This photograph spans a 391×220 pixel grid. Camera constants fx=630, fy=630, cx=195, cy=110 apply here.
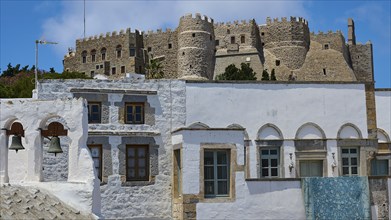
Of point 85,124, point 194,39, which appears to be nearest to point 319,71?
point 194,39

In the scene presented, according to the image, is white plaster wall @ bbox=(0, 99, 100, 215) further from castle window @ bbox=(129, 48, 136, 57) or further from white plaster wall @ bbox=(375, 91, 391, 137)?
castle window @ bbox=(129, 48, 136, 57)

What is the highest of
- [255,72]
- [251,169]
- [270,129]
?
[255,72]

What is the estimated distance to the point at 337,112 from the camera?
24.7 metres

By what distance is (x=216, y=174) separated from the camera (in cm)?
2134

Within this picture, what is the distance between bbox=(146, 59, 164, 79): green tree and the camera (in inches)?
2755

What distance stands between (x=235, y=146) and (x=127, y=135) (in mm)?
4233

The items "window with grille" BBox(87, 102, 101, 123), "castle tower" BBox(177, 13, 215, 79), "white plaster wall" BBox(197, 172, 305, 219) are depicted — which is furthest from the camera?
"castle tower" BBox(177, 13, 215, 79)

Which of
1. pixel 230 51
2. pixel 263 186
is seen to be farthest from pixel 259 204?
pixel 230 51

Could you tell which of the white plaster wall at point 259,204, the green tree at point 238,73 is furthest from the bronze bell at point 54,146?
the green tree at point 238,73

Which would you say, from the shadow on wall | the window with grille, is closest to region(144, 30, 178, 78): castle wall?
the window with grille

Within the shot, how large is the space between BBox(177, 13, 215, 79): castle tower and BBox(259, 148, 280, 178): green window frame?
4682 centimetres

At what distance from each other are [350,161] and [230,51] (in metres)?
48.9

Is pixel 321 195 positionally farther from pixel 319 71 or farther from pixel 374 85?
pixel 319 71

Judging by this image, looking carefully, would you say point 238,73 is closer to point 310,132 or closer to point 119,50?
point 119,50
